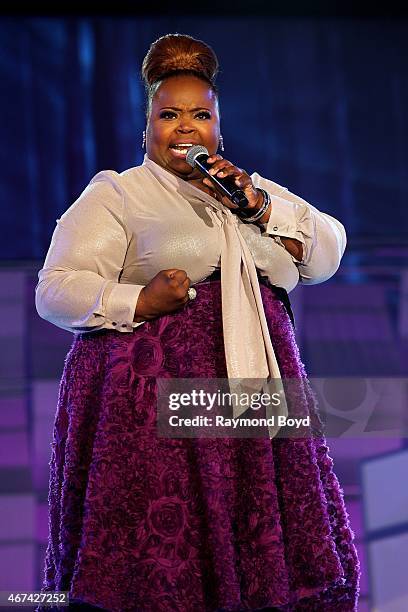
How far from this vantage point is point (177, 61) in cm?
171

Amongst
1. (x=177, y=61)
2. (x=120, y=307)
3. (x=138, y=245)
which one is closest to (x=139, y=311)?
(x=120, y=307)

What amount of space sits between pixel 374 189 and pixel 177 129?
1.51 meters

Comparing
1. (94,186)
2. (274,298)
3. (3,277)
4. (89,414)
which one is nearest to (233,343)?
(274,298)

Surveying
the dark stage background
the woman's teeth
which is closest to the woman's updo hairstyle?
the woman's teeth

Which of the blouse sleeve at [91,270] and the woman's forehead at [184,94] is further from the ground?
the woman's forehead at [184,94]

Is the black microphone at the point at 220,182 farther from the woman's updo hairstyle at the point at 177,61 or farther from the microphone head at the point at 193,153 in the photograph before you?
the woman's updo hairstyle at the point at 177,61

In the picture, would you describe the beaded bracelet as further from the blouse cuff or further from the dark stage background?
the dark stage background

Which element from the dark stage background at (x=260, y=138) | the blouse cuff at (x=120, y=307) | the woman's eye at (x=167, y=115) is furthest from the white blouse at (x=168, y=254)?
the dark stage background at (x=260, y=138)

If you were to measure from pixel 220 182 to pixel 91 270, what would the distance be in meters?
0.27

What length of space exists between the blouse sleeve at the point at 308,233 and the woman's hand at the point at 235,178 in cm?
5

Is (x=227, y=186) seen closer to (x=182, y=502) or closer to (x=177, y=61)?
(x=177, y=61)

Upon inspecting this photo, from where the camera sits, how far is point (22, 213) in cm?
293

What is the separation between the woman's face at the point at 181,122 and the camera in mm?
1637

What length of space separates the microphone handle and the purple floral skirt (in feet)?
0.51
